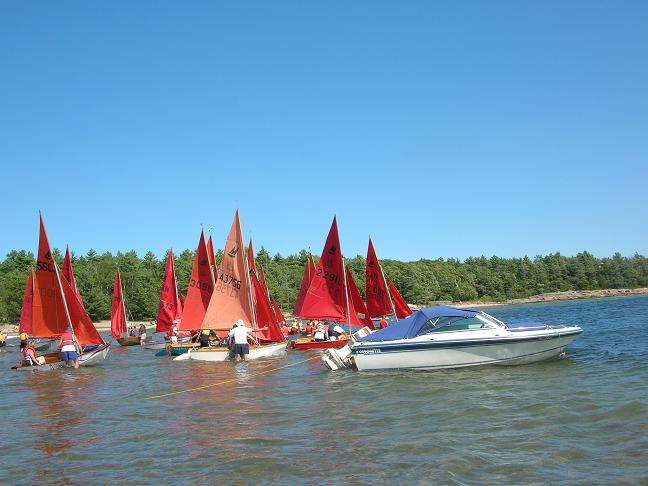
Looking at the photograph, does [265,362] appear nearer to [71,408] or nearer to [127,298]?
[71,408]

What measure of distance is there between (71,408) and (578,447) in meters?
12.1

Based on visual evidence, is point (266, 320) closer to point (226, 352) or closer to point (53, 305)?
point (226, 352)

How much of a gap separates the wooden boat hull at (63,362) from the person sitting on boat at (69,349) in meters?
0.43

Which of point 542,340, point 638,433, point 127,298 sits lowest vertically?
point 638,433

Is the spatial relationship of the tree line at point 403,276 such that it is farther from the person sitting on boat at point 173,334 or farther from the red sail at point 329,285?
the red sail at point 329,285

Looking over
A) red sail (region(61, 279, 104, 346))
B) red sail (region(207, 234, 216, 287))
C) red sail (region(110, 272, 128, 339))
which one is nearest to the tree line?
red sail (region(110, 272, 128, 339))

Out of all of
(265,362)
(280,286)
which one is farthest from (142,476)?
(280,286)

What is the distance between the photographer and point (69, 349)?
2402 centimetres

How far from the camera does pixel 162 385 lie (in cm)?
1902

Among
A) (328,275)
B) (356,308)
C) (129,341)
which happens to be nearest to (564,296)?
(129,341)

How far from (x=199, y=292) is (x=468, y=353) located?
58.4 ft

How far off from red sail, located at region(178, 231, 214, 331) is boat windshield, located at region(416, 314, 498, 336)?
15.7 m

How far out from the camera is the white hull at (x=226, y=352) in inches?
974

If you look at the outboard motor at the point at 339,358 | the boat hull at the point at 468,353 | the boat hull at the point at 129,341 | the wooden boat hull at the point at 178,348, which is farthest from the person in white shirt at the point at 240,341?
the boat hull at the point at 129,341
